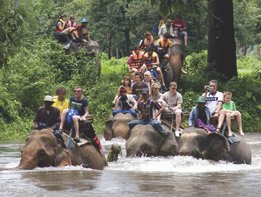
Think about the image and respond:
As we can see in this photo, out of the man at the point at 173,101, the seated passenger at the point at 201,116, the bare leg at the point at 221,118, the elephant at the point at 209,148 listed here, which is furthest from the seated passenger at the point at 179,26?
the elephant at the point at 209,148

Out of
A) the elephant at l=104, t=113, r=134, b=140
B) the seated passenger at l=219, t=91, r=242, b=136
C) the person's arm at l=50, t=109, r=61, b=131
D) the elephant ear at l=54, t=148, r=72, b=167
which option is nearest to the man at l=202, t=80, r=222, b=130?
the seated passenger at l=219, t=91, r=242, b=136

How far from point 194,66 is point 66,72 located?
517cm

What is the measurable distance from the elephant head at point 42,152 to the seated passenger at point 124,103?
7243mm

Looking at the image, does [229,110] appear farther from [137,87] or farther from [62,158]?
[137,87]

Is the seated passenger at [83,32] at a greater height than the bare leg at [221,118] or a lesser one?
greater

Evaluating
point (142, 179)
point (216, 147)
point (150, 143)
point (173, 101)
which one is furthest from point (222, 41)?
point (142, 179)

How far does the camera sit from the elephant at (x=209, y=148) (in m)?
15.5

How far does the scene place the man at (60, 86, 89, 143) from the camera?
571 inches

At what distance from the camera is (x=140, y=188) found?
37.7 ft

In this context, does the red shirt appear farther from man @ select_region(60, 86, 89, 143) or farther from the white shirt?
man @ select_region(60, 86, 89, 143)

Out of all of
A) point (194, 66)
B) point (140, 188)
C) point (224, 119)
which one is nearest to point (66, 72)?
point (194, 66)

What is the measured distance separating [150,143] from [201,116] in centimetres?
121

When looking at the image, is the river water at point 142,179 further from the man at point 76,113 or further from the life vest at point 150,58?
the life vest at point 150,58

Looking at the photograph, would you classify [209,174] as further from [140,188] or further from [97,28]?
[97,28]
